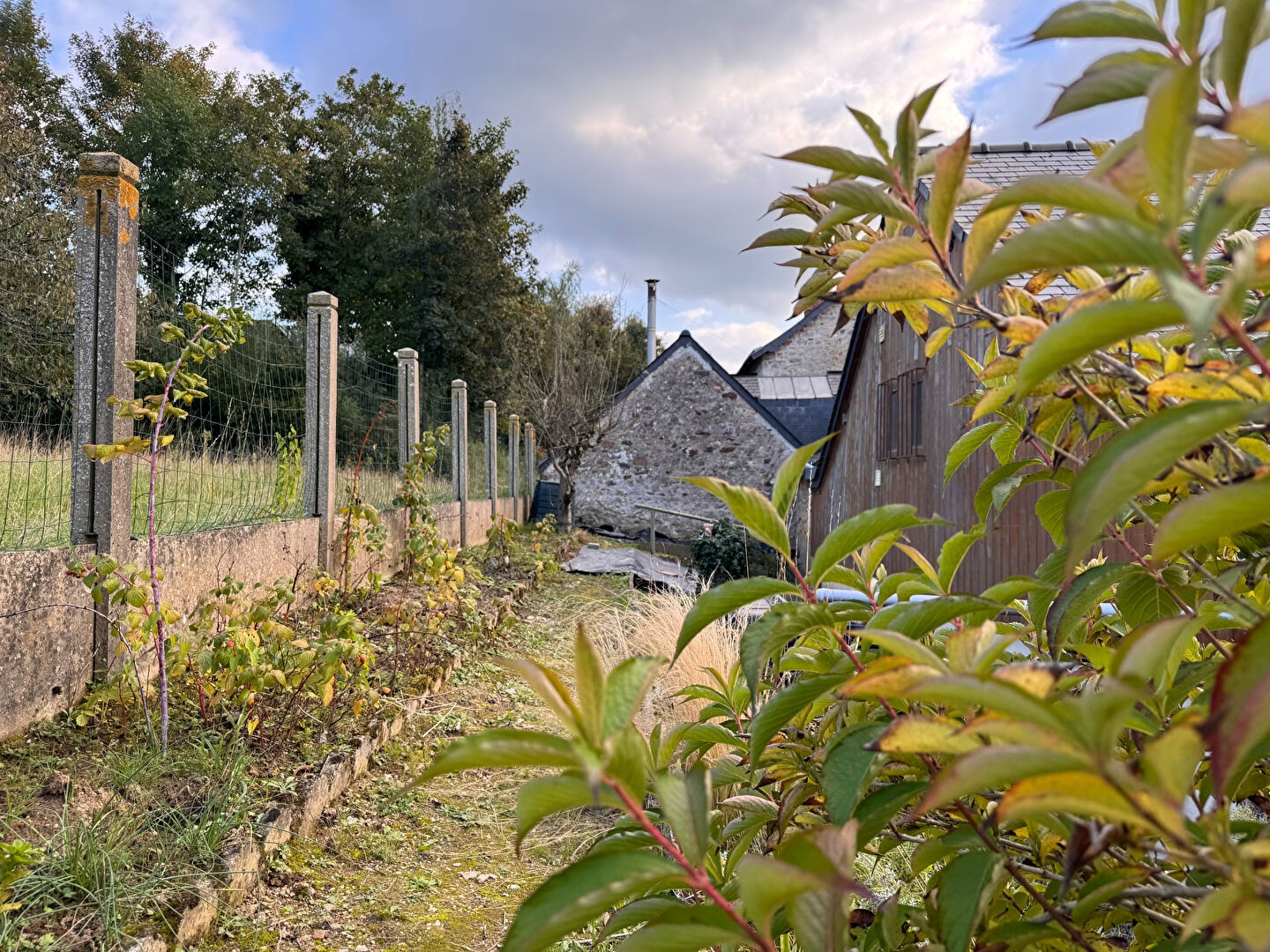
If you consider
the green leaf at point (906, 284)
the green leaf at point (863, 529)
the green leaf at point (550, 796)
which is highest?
the green leaf at point (906, 284)

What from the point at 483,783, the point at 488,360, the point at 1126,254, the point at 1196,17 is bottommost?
the point at 483,783

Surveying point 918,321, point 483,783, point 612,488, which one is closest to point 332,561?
point 483,783

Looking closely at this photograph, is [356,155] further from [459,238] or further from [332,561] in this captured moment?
[332,561]

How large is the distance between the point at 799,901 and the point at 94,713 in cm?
343

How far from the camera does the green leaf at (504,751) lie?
512 mm

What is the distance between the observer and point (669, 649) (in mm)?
4793

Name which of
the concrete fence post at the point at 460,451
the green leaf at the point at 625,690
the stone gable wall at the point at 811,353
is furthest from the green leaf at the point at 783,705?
the stone gable wall at the point at 811,353

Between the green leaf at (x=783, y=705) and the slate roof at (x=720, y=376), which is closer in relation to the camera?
the green leaf at (x=783, y=705)

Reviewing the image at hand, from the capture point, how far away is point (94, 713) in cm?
319

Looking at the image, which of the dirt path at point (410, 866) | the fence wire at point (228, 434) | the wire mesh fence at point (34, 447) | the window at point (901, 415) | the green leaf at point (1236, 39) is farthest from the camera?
the window at point (901, 415)

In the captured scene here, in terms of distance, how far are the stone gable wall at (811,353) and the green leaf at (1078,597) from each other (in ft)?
72.4

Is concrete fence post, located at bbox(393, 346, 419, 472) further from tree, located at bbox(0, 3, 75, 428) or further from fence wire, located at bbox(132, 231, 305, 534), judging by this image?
tree, located at bbox(0, 3, 75, 428)

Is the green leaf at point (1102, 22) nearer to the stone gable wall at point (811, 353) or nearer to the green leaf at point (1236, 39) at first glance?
the green leaf at point (1236, 39)

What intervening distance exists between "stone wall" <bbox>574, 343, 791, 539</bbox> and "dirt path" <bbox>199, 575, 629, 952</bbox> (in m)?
13.2
